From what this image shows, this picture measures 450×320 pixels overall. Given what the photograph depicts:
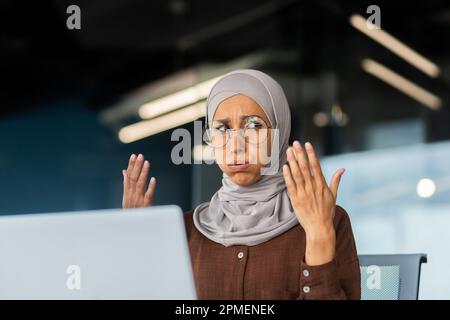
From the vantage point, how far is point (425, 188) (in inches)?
150

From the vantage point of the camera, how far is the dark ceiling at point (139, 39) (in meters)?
4.27

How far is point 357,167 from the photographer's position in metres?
3.97

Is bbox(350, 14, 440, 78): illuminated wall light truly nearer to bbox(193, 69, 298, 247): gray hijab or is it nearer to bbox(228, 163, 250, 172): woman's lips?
bbox(193, 69, 298, 247): gray hijab

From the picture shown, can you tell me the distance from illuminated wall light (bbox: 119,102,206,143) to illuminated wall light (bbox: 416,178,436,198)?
1247 mm

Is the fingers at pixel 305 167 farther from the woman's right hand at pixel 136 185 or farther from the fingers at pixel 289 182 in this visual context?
the woman's right hand at pixel 136 185

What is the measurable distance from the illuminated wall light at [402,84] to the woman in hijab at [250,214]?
2.41m

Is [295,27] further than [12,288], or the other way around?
[295,27]

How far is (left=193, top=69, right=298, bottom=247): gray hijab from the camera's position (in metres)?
1.56

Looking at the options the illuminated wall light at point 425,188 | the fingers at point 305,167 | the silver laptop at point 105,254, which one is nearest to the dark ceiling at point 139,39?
the illuminated wall light at point 425,188

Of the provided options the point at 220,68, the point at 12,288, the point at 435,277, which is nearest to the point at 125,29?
the point at 220,68

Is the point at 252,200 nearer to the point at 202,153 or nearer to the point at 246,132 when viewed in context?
the point at 246,132

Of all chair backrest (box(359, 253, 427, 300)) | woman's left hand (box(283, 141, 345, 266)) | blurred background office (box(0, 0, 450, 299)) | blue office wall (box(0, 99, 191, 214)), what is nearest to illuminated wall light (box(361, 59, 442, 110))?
blurred background office (box(0, 0, 450, 299))

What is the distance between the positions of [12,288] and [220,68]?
11.3ft

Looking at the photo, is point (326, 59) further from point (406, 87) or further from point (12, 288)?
point (12, 288)
